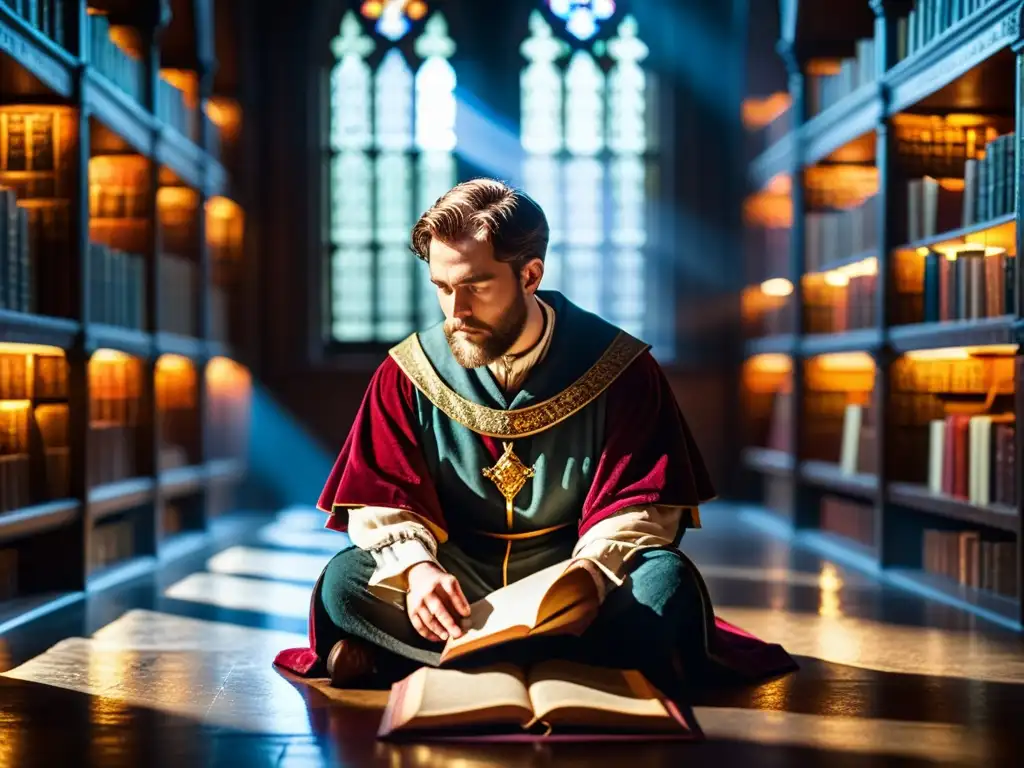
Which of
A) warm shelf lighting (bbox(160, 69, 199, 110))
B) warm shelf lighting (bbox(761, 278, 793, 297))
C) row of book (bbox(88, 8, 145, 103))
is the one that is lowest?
warm shelf lighting (bbox(761, 278, 793, 297))

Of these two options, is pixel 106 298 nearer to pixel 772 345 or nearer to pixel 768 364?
pixel 772 345

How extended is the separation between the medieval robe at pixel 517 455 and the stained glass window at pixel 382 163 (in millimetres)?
7157

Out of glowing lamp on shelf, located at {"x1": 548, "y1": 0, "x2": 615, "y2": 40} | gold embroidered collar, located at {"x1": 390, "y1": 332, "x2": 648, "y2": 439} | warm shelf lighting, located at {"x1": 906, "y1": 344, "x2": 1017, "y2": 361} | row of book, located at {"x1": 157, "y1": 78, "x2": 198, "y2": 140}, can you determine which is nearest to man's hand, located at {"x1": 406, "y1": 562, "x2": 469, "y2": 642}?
gold embroidered collar, located at {"x1": 390, "y1": 332, "x2": 648, "y2": 439}

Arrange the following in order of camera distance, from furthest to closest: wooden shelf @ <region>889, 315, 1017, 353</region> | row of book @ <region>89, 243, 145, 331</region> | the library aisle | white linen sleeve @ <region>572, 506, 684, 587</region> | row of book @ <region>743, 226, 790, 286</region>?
1. row of book @ <region>743, 226, 790, 286</region>
2. row of book @ <region>89, 243, 145, 331</region>
3. wooden shelf @ <region>889, 315, 1017, 353</region>
4. white linen sleeve @ <region>572, 506, 684, 587</region>
5. the library aisle

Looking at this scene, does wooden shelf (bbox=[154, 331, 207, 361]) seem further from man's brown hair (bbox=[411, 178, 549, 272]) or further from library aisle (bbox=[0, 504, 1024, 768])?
man's brown hair (bbox=[411, 178, 549, 272])

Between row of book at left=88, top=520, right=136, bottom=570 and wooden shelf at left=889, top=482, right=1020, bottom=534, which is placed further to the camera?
row of book at left=88, top=520, right=136, bottom=570

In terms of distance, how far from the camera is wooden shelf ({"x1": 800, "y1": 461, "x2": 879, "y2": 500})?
24.4ft

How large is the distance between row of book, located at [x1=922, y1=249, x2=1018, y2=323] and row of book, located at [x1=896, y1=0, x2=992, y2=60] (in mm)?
1039

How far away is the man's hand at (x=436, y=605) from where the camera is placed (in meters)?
3.46

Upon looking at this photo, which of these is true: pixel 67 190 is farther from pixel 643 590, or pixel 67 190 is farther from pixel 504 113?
pixel 504 113

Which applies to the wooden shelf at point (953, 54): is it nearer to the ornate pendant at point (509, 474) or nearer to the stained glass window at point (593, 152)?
the ornate pendant at point (509, 474)

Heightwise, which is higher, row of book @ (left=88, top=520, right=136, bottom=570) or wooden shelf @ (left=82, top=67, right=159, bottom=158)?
wooden shelf @ (left=82, top=67, right=159, bottom=158)

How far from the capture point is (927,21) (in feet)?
21.7

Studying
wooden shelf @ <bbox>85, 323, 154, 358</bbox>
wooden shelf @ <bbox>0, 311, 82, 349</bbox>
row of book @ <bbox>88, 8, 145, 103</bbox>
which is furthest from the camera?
row of book @ <bbox>88, 8, 145, 103</bbox>
